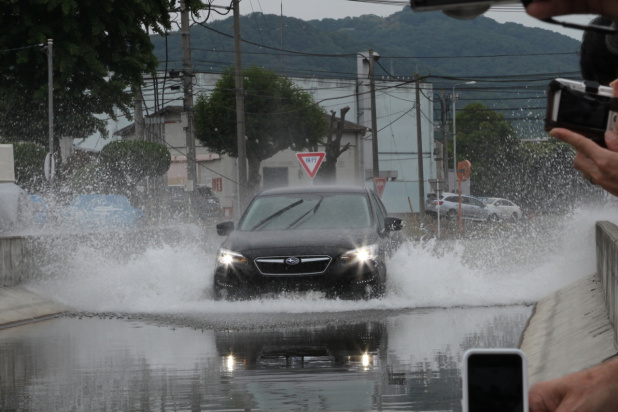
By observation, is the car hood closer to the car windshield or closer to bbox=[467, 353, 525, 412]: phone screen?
the car windshield

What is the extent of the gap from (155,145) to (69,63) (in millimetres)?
15045

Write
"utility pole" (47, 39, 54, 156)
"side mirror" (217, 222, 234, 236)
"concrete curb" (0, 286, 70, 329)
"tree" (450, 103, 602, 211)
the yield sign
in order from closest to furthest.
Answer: "concrete curb" (0, 286, 70, 329) < "side mirror" (217, 222, 234, 236) < the yield sign < "utility pole" (47, 39, 54, 156) < "tree" (450, 103, 602, 211)

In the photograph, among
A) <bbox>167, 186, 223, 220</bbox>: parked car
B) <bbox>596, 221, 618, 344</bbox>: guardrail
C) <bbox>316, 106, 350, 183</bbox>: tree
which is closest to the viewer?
<bbox>596, 221, 618, 344</bbox>: guardrail

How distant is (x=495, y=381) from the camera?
212cm

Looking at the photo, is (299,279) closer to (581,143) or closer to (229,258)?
(229,258)

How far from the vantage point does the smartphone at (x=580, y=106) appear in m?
2.43

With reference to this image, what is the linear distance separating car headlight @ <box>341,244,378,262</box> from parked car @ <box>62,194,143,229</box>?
8.90 m

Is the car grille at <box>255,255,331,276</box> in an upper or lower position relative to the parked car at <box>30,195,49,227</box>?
upper

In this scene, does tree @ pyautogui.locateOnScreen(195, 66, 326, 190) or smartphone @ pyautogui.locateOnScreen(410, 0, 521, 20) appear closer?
smartphone @ pyautogui.locateOnScreen(410, 0, 521, 20)

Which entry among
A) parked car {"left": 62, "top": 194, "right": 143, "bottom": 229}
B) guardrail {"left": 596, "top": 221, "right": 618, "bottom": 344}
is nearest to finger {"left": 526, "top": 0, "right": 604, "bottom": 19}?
guardrail {"left": 596, "top": 221, "right": 618, "bottom": 344}

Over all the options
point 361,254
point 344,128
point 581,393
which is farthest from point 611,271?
point 344,128

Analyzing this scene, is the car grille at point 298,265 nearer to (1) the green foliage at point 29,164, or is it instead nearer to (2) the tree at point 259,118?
(1) the green foliage at point 29,164

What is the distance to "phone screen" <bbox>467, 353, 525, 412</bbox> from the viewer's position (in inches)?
81.5

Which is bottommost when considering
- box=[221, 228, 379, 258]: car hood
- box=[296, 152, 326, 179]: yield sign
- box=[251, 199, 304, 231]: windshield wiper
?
box=[296, 152, 326, 179]: yield sign
